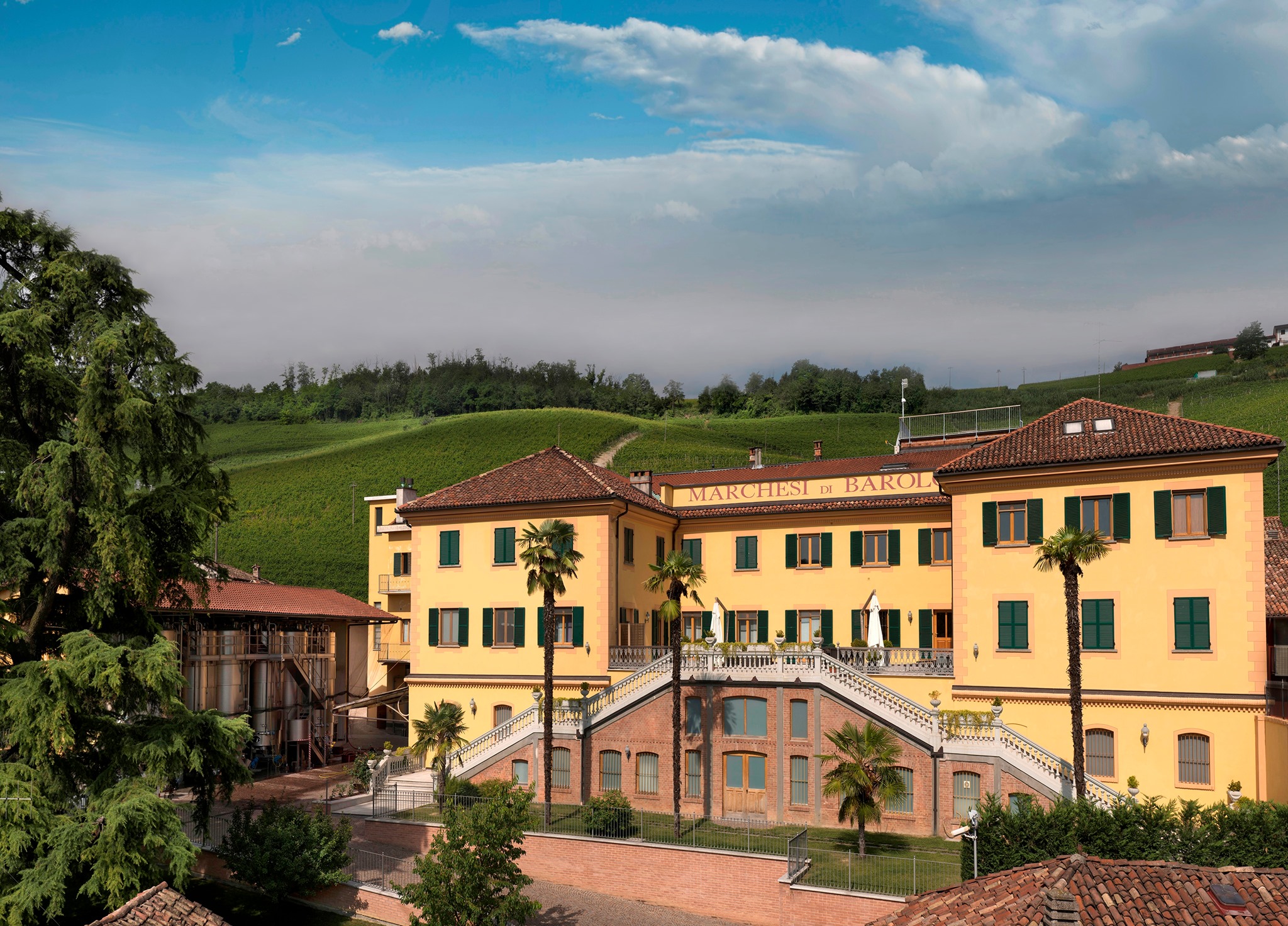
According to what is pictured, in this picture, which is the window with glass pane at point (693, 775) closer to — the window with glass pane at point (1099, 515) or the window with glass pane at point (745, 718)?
the window with glass pane at point (745, 718)

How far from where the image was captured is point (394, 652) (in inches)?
2141

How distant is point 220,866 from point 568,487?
17.0m

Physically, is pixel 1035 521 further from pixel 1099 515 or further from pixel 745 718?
pixel 745 718

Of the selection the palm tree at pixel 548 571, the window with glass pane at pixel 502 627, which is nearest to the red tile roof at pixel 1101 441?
the palm tree at pixel 548 571

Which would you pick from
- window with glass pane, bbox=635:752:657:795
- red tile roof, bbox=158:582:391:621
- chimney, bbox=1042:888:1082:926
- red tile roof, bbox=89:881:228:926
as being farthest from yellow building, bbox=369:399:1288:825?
red tile roof, bbox=89:881:228:926

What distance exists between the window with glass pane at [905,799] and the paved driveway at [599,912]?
22.2 ft

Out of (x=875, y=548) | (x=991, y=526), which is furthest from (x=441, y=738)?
(x=991, y=526)

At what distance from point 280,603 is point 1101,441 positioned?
1239 inches

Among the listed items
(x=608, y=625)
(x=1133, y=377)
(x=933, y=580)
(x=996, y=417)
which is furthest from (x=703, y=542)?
(x=1133, y=377)

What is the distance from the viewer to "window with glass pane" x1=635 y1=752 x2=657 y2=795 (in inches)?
1339

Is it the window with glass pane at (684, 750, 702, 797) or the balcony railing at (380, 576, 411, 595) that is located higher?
the balcony railing at (380, 576, 411, 595)

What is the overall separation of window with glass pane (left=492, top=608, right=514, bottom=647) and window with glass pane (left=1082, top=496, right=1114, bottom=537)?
20.0 metres

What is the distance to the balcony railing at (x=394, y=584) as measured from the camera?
55.1m

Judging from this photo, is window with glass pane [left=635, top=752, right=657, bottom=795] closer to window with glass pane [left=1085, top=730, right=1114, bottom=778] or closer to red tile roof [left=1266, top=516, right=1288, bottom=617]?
window with glass pane [left=1085, top=730, right=1114, bottom=778]
